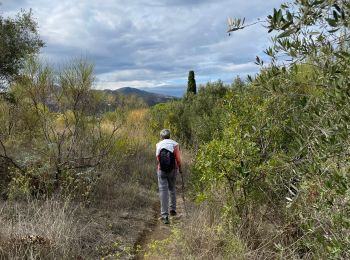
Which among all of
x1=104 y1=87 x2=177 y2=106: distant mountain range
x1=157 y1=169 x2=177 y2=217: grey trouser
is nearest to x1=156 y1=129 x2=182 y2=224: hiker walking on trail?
x1=157 y1=169 x2=177 y2=217: grey trouser

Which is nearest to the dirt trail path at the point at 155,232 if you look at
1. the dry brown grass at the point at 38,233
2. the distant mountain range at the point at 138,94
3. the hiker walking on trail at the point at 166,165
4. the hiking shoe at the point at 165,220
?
the hiking shoe at the point at 165,220

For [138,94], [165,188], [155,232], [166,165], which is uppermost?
[138,94]

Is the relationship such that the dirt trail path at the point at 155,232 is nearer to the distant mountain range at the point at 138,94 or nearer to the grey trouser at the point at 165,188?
the grey trouser at the point at 165,188

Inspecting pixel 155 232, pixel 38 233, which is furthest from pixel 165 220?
pixel 38 233

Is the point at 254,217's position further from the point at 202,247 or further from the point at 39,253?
the point at 39,253

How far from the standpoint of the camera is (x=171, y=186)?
29.6 ft

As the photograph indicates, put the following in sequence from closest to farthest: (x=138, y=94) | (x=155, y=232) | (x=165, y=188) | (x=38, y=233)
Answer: (x=38, y=233) < (x=155, y=232) < (x=165, y=188) < (x=138, y=94)

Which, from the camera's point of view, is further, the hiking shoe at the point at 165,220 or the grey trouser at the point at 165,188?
the grey trouser at the point at 165,188

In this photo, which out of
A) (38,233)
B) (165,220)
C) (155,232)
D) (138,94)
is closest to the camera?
(38,233)

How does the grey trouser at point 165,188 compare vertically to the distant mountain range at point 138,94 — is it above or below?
below

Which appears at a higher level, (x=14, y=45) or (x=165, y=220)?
(x=14, y=45)

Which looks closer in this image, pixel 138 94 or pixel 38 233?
pixel 38 233

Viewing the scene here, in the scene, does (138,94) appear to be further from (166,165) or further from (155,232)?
(155,232)

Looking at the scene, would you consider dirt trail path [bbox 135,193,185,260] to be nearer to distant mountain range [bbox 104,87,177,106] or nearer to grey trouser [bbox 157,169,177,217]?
grey trouser [bbox 157,169,177,217]
